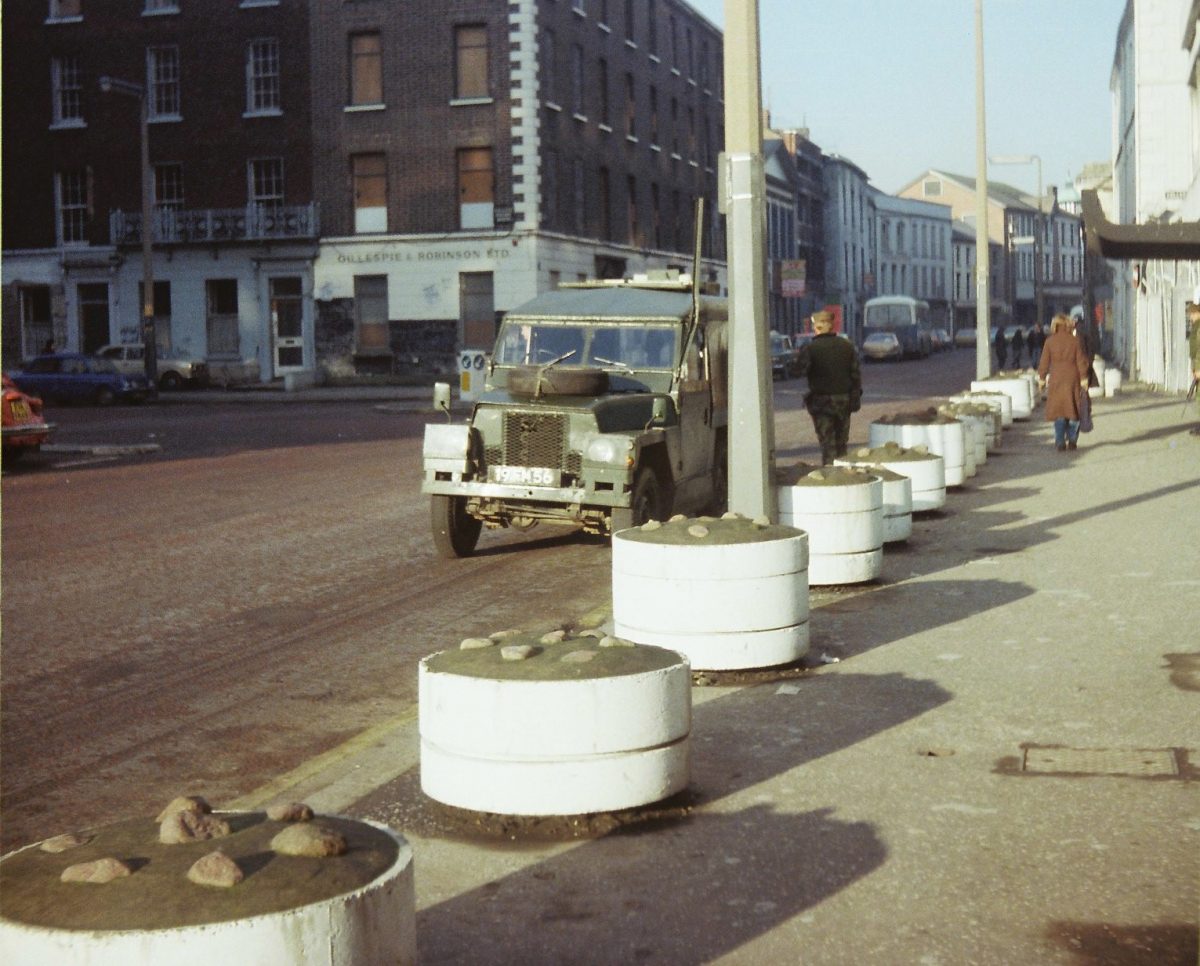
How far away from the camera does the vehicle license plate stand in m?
12.1

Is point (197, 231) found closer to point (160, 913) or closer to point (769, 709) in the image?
point (769, 709)

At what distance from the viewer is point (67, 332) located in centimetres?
5300

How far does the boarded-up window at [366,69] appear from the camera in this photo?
49.4m

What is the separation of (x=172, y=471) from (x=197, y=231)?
31546 millimetres

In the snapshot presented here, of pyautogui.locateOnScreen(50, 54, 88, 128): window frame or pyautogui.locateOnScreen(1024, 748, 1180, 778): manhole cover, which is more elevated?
pyautogui.locateOnScreen(50, 54, 88, 128): window frame

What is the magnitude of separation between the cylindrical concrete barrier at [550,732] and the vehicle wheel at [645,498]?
6452mm

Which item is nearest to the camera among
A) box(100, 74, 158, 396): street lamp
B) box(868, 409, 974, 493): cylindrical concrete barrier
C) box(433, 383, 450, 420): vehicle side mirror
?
box(433, 383, 450, 420): vehicle side mirror

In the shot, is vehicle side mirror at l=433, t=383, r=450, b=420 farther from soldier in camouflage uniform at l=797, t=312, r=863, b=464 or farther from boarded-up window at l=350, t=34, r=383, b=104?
boarded-up window at l=350, t=34, r=383, b=104

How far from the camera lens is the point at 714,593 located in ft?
24.3

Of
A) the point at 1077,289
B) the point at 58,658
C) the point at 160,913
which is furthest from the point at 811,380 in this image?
the point at 1077,289

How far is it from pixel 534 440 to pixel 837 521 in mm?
2837

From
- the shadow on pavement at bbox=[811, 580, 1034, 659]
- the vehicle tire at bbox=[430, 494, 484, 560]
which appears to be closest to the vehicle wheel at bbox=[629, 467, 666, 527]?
the vehicle tire at bbox=[430, 494, 484, 560]

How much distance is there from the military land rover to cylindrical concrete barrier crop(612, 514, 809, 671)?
165 inches

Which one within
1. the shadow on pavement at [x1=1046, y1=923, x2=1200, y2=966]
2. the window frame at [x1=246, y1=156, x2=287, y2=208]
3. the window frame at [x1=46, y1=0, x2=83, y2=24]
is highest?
the window frame at [x1=46, y1=0, x2=83, y2=24]
